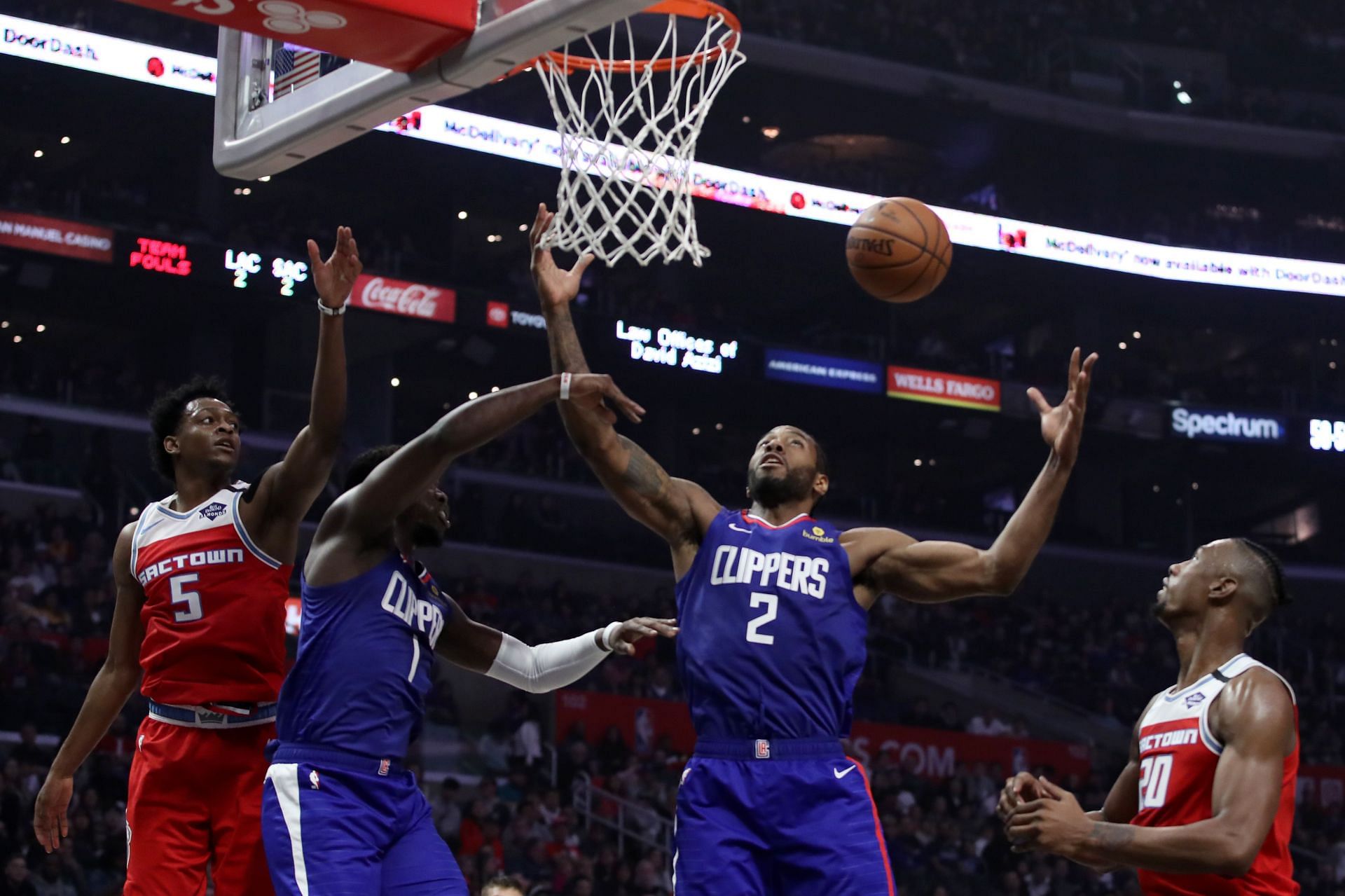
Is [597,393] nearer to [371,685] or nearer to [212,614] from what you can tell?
[371,685]

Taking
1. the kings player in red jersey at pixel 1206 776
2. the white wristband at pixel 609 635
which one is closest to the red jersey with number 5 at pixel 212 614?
the white wristband at pixel 609 635

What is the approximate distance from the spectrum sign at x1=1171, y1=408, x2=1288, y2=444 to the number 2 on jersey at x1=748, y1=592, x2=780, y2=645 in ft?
75.5

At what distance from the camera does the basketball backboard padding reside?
4.24 m

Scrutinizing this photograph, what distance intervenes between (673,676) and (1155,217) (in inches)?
566

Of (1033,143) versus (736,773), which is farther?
(1033,143)

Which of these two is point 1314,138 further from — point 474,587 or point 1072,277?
point 474,587

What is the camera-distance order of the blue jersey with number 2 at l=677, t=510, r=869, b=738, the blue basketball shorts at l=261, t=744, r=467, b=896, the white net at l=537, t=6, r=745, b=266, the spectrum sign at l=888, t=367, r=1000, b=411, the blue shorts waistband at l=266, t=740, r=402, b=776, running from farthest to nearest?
1. the spectrum sign at l=888, t=367, r=1000, b=411
2. the white net at l=537, t=6, r=745, b=266
3. the blue jersey with number 2 at l=677, t=510, r=869, b=738
4. the blue shorts waistband at l=266, t=740, r=402, b=776
5. the blue basketball shorts at l=261, t=744, r=467, b=896

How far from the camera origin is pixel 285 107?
4918 millimetres

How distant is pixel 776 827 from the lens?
4293 millimetres

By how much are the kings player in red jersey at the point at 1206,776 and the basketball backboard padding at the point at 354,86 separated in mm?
2252

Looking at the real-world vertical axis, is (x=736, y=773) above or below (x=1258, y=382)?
below

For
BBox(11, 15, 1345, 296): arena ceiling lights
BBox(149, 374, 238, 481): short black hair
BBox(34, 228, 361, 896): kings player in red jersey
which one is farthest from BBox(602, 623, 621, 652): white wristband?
BBox(11, 15, 1345, 296): arena ceiling lights

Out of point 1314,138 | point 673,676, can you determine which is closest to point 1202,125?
point 1314,138

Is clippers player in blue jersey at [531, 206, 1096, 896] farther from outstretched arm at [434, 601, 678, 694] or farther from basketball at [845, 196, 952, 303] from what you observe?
basketball at [845, 196, 952, 303]
